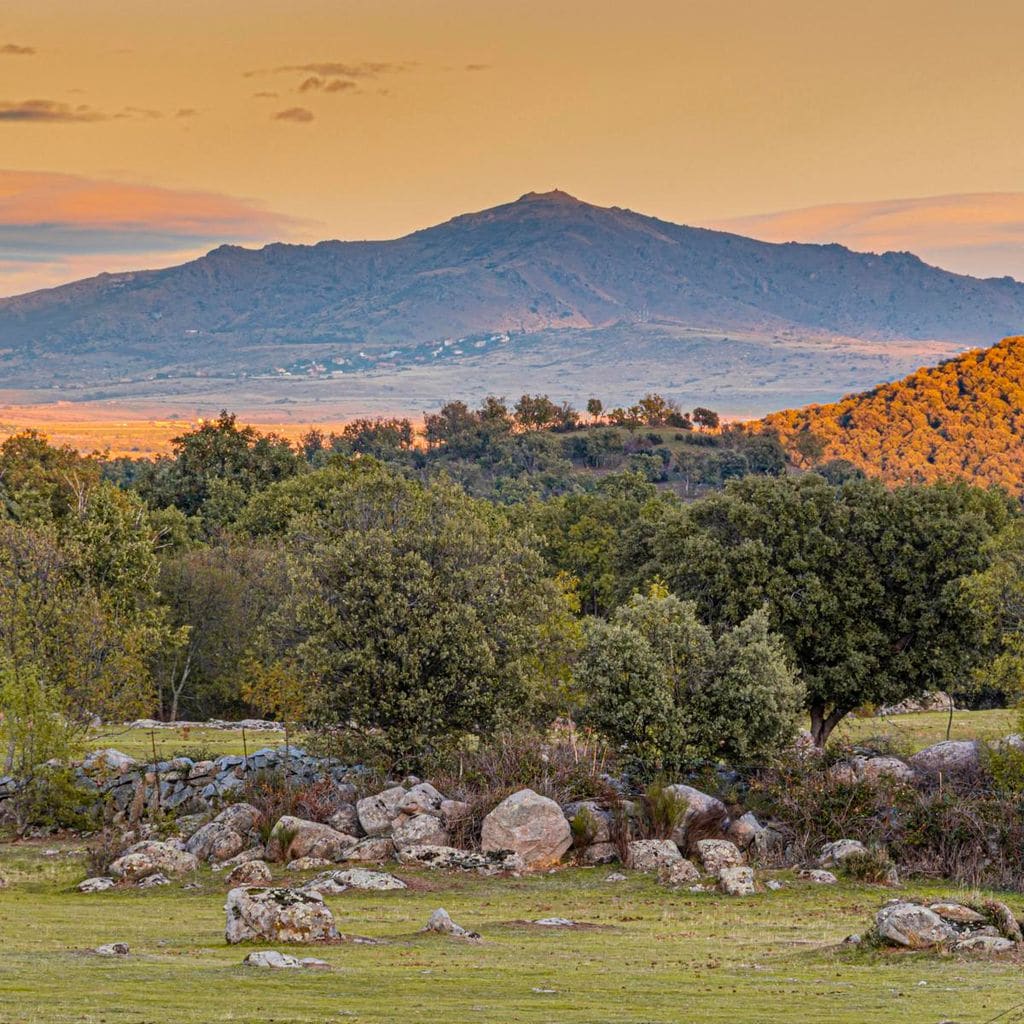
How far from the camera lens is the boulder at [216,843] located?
3872 centimetres

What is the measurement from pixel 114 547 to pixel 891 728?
1413 inches

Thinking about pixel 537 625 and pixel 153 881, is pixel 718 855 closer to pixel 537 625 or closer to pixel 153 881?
pixel 537 625

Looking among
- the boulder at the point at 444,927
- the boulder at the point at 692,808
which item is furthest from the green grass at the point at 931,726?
the boulder at the point at 444,927

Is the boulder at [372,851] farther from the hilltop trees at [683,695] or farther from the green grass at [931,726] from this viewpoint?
the green grass at [931,726]

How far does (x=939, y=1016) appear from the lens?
1728 cm

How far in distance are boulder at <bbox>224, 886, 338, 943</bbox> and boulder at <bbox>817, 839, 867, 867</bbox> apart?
1702 centimetres

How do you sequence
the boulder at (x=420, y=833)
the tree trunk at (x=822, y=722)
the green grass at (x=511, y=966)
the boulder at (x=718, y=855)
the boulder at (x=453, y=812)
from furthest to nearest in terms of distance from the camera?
1. the tree trunk at (x=822, y=722)
2. the boulder at (x=453, y=812)
3. the boulder at (x=420, y=833)
4. the boulder at (x=718, y=855)
5. the green grass at (x=511, y=966)

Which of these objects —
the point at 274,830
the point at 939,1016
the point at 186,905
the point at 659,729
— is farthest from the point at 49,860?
the point at 939,1016

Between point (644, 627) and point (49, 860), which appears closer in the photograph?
point (49, 860)

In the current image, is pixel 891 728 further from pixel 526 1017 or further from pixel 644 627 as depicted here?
pixel 526 1017

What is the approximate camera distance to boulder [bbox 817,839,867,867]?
1436 inches

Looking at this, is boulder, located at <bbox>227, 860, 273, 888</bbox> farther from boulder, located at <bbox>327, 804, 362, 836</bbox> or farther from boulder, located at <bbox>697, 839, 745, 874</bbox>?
boulder, located at <bbox>697, 839, 745, 874</bbox>

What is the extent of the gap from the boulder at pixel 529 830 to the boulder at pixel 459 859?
312 mm

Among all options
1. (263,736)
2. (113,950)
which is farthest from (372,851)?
(263,736)
